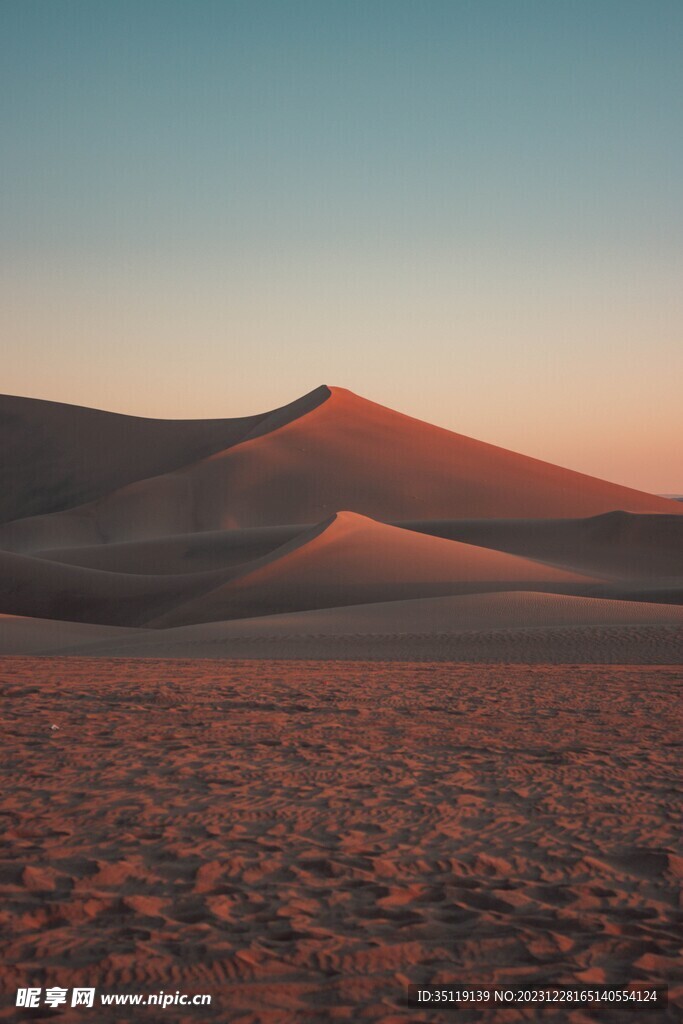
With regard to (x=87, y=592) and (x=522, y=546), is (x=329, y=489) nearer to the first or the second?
(x=522, y=546)

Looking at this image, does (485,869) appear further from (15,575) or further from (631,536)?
(631,536)

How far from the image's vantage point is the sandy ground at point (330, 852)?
4094 mm

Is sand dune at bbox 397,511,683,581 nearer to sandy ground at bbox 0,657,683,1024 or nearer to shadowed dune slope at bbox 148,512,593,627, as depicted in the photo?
shadowed dune slope at bbox 148,512,593,627

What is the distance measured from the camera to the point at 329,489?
69.8 m

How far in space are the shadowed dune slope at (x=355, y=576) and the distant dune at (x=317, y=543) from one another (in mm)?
87

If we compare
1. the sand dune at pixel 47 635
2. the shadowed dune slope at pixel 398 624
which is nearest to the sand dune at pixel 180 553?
the sand dune at pixel 47 635

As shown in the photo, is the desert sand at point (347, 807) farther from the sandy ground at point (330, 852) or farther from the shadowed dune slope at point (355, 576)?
the shadowed dune slope at point (355, 576)

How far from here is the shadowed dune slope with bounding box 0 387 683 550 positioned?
218ft

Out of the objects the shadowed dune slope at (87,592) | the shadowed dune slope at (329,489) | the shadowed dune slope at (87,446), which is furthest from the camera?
the shadowed dune slope at (87,446)

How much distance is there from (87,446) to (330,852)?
8221 centimetres

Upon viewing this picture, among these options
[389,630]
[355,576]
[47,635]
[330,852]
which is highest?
[355,576]

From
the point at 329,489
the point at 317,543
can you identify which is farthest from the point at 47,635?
the point at 329,489

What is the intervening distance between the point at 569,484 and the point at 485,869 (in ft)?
244

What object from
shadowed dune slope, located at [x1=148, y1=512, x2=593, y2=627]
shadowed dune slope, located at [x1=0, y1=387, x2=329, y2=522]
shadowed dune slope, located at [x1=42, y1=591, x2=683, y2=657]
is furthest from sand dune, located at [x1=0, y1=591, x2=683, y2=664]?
shadowed dune slope, located at [x1=0, y1=387, x2=329, y2=522]
